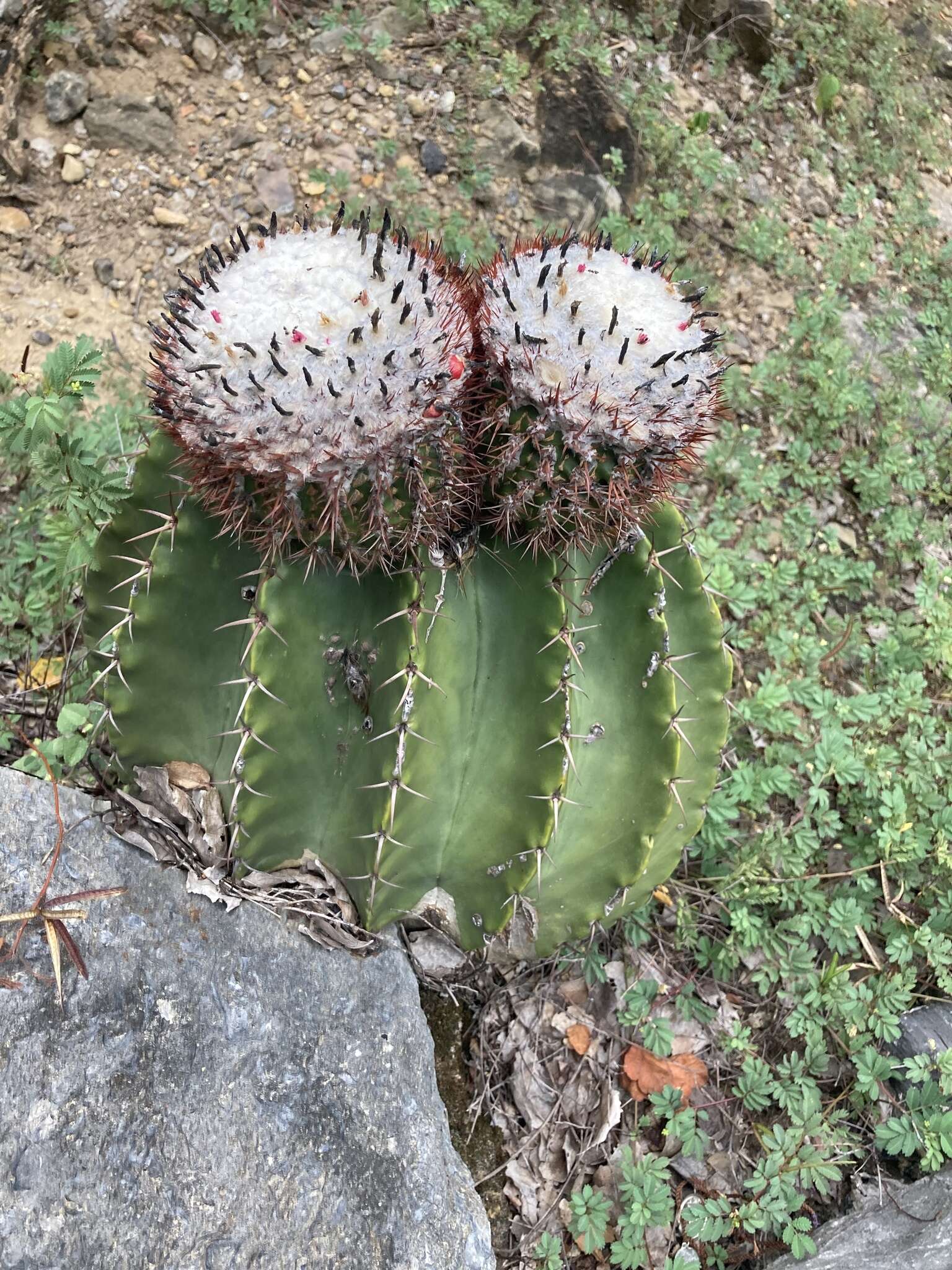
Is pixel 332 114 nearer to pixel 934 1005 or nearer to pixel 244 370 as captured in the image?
pixel 244 370

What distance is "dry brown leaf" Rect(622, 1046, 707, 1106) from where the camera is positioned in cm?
246

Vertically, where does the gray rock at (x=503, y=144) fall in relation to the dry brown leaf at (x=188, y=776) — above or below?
above

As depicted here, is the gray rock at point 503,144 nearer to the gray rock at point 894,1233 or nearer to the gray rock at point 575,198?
the gray rock at point 575,198

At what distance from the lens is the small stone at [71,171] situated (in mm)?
3648

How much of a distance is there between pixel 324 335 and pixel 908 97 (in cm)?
529

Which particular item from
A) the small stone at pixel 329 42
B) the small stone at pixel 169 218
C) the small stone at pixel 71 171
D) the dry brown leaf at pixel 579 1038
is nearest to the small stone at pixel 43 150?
the small stone at pixel 71 171

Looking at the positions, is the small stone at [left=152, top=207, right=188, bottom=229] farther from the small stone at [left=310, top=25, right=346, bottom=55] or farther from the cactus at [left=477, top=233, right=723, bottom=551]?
the cactus at [left=477, top=233, right=723, bottom=551]

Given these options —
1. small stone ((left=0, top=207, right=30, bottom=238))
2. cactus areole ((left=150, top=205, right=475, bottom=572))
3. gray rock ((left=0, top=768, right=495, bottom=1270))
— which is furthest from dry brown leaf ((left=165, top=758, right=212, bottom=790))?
small stone ((left=0, top=207, right=30, bottom=238))

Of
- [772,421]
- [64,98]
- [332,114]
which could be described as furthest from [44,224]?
[772,421]

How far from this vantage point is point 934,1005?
2559mm

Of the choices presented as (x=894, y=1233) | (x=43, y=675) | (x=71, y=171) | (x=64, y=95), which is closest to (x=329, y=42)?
(x=64, y=95)

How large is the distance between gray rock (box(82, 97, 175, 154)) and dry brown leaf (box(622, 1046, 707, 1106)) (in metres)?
3.96

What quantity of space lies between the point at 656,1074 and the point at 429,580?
165 centimetres

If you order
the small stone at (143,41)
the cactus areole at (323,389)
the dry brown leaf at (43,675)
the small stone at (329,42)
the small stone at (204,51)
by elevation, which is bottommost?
the dry brown leaf at (43,675)
